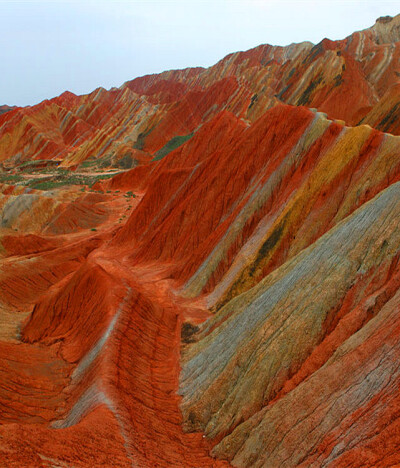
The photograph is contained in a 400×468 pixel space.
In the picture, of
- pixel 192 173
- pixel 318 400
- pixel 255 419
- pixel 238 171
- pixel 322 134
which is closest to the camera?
pixel 318 400

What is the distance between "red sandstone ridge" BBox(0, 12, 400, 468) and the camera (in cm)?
945

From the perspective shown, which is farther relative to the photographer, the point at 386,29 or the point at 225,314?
the point at 386,29

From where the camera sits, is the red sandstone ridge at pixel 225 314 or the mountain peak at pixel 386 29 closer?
the red sandstone ridge at pixel 225 314

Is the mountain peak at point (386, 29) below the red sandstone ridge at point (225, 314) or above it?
above

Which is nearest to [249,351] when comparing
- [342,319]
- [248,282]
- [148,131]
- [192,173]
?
[342,319]

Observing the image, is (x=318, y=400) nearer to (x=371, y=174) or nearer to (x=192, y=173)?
(x=371, y=174)

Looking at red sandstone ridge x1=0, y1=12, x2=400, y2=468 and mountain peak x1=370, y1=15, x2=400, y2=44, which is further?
mountain peak x1=370, y1=15, x2=400, y2=44

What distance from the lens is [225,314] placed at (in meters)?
17.6

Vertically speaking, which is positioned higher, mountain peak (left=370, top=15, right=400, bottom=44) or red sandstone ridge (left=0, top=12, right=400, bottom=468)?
mountain peak (left=370, top=15, right=400, bottom=44)

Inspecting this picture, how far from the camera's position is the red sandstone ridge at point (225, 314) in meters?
9.45

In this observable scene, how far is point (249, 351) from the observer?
42.8 feet

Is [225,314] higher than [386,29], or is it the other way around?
[386,29]

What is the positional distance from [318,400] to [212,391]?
4515mm

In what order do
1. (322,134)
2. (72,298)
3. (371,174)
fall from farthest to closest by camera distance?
(322,134) → (72,298) → (371,174)
